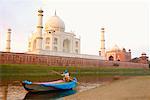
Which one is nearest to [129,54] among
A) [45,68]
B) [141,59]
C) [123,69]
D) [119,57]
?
[119,57]

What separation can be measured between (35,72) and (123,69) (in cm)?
1418

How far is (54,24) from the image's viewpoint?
36469 millimetres

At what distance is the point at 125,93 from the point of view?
20.0ft

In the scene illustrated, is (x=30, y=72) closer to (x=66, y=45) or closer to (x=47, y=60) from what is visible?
(x=47, y=60)

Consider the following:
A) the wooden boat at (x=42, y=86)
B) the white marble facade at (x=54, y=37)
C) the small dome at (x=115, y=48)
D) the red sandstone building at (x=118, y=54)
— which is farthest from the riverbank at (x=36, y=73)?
the small dome at (x=115, y=48)

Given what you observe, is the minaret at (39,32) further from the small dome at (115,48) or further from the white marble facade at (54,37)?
the small dome at (115,48)

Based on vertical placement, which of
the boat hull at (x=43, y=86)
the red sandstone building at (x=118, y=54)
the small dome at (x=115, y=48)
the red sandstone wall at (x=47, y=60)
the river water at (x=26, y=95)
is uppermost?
the small dome at (x=115, y=48)

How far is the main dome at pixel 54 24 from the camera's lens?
36469 millimetres

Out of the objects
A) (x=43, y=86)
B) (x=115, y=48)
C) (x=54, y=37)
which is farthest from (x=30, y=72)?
(x=115, y=48)

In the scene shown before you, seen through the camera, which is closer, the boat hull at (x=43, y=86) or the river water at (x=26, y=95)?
the river water at (x=26, y=95)

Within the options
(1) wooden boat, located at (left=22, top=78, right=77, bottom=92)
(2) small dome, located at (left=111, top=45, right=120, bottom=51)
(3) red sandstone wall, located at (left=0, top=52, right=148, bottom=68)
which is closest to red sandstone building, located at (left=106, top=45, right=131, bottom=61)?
(2) small dome, located at (left=111, top=45, right=120, bottom=51)

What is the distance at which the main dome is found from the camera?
36.5 metres

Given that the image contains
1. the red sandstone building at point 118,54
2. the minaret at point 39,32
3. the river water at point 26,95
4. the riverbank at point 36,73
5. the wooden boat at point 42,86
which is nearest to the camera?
the river water at point 26,95

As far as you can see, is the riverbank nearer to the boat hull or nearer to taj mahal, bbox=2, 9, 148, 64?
the boat hull
